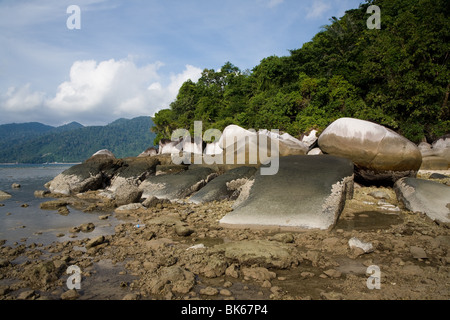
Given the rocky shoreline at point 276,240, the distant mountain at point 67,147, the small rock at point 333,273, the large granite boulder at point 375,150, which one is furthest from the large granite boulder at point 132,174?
the distant mountain at point 67,147

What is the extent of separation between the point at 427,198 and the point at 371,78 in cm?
1623

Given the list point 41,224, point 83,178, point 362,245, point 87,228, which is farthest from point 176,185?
point 362,245

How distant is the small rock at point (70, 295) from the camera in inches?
118

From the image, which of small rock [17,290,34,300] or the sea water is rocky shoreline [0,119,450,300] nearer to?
small rock [17,290,34,300]

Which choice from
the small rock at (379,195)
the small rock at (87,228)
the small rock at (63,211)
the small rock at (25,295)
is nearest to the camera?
the small rock at (25,295)

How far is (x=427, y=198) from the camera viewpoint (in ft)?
20.6

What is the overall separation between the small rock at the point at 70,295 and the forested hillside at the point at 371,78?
18.7 m

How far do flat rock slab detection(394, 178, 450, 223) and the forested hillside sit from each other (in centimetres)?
1232

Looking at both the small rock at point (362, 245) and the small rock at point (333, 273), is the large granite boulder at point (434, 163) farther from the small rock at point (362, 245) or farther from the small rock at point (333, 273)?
the small rock at point (333, 273)

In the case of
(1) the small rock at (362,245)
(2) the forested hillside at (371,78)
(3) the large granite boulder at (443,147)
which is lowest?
(1) the small rock at (362,245)

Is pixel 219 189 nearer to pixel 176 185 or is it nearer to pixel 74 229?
pixel 176 185

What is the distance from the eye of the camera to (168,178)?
10.1 m

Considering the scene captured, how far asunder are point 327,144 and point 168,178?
17.8 ft
